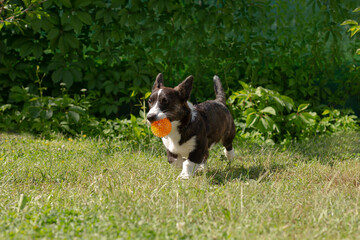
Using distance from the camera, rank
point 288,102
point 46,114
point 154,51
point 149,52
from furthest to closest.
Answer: point 149,52
point 154,51
point 46,114
point 288,102

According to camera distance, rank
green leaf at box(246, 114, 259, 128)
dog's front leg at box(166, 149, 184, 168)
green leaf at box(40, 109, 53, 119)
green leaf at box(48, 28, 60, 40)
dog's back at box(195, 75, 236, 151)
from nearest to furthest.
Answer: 1. dog's front leg at box(166, 149, 184, 168)
2. dog's back at box(195, 75, 236, 151)
3. green leaf at box(246, 114, 259, 128)
4. green leaf at box(40, 109, 53, 119)
5. green leaf at box(48, 28, 60, 40)

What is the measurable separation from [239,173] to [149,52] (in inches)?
123

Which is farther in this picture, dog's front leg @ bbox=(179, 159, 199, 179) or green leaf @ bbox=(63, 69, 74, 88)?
green leaf @ bbox=(63, 69, 74, 88)

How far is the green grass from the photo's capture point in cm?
233

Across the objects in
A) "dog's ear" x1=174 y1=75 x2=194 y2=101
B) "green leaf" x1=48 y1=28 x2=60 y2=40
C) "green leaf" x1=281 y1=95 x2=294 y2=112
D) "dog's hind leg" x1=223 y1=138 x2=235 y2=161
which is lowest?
"dog's hind leg" x1=223 y1=138 x2=235 y2=161

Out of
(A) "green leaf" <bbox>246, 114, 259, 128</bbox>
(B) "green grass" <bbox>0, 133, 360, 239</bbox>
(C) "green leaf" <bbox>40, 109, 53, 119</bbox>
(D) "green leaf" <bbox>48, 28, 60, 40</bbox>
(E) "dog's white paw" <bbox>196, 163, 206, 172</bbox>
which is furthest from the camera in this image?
(D) "green leaf" <bbox>48, 28, 60, 40</bbox>

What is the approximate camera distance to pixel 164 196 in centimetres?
288

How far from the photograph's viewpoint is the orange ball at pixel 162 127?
10.6ft

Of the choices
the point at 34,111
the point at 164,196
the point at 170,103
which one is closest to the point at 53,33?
the point at 34,111

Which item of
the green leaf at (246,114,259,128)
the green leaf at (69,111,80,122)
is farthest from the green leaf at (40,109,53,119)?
the green leaf at (246,114,259,128)

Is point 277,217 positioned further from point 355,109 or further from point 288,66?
point 355,109

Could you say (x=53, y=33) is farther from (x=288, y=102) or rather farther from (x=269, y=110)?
(x=288, y=102)

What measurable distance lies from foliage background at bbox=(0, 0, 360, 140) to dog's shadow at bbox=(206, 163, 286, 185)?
1.96 metres

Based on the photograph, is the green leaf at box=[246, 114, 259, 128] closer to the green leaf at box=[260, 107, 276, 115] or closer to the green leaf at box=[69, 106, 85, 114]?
the green leaf at box=[260, 107, 276, 115]
